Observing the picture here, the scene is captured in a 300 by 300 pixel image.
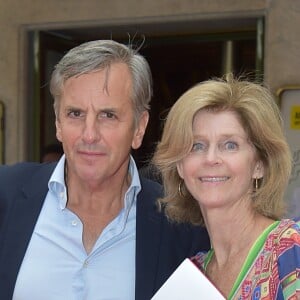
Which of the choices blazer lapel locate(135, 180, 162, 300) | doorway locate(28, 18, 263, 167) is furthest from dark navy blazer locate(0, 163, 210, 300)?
doorway locate(28, 18, 263, 167)

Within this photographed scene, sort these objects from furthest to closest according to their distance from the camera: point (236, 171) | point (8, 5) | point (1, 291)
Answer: point (8, 5), point (1, 291), point (236, 171)

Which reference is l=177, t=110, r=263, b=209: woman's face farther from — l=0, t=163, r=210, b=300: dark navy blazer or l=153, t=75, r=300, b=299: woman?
l=0, t=163, r=210, b=300: dark navy blazer

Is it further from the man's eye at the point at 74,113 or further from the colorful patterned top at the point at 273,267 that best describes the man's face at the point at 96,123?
the colorful patterned top at the point at 273,267

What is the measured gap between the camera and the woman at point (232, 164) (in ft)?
7.99

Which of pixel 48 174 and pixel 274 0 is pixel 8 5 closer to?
pixel 274 0

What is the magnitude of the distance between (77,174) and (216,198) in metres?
0.63

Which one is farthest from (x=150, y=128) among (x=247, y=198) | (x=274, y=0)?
(x=247, y=198)

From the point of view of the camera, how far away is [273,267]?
2189 mm

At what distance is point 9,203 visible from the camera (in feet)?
9.47

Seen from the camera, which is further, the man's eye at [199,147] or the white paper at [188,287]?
the man's eye at [199,147]

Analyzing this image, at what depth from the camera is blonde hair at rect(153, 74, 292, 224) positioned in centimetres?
248

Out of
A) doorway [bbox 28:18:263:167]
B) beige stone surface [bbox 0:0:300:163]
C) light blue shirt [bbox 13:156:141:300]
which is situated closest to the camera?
light blue shirt [bbox 13:156:141:300]

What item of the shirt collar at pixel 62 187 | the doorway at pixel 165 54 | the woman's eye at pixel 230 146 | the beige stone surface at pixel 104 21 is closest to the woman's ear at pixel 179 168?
the woman's eye at pixel 230 146

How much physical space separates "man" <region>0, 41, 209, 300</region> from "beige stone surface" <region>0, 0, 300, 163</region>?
2.61 m
